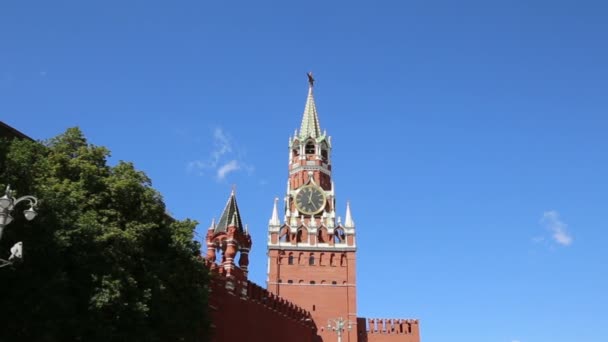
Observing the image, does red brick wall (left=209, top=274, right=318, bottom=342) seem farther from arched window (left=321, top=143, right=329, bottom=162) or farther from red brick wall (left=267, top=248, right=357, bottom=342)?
arched window (left=321, top=143, right=329, bottom=162)

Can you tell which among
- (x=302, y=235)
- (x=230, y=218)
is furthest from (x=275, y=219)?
(x=230, y=218)

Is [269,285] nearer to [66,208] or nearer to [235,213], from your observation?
[235,213]

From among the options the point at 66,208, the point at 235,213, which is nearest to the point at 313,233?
the point at 235,213

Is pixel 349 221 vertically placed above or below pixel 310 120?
below

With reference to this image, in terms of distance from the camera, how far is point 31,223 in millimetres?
15836

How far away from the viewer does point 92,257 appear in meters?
16.7

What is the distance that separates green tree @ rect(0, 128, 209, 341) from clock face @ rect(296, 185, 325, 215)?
113 feet

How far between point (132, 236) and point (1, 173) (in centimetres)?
366

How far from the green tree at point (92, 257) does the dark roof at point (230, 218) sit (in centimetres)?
1024

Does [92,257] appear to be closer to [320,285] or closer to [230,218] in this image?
[230,218]

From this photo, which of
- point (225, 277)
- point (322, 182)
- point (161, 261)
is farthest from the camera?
point (322, 182)

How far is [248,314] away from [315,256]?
23.9 meters


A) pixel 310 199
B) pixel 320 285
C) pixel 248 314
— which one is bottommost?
pixel 248 314

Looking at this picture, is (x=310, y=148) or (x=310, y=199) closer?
(x=310, y=199)
